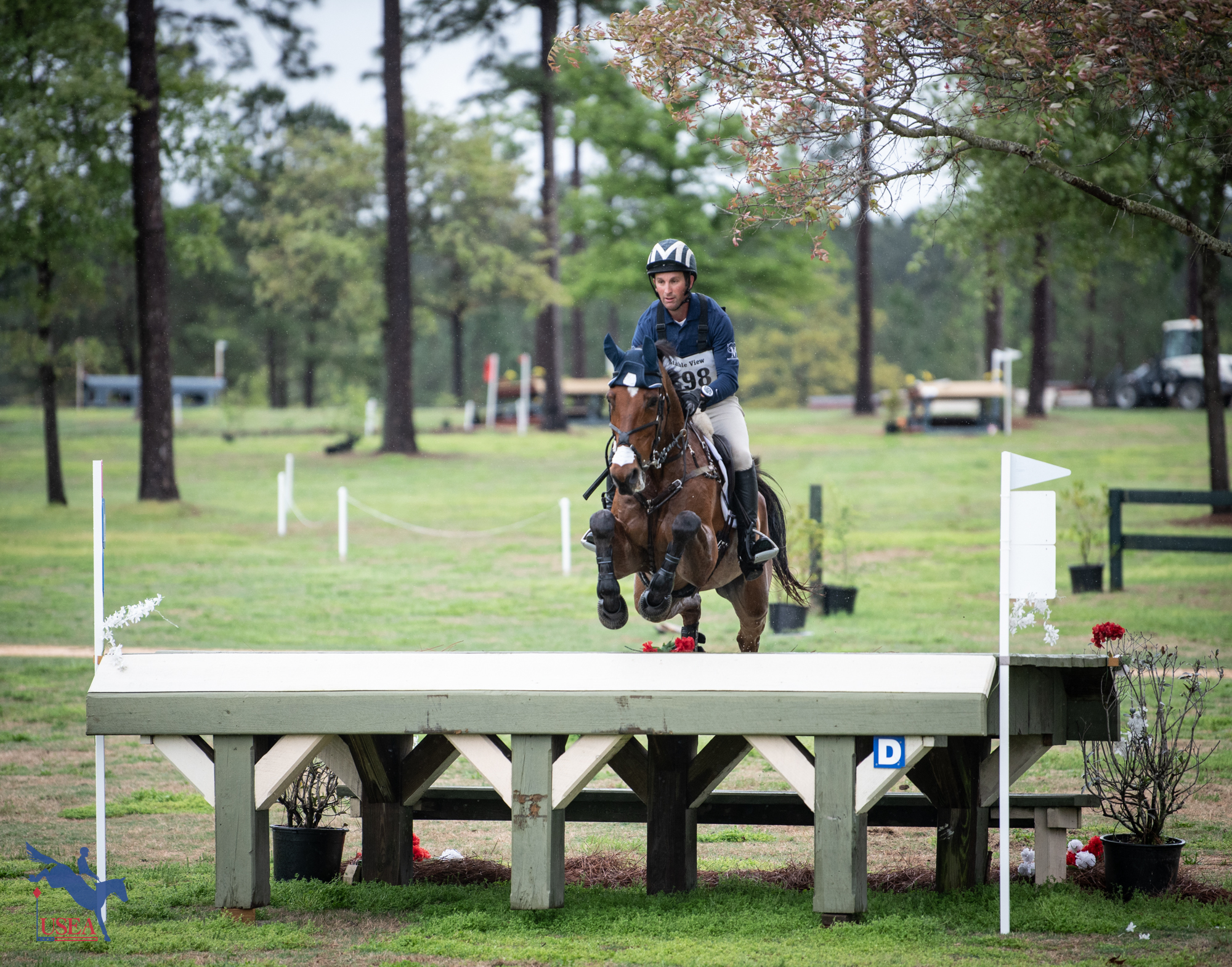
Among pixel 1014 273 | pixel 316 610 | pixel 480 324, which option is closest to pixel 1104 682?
pixel 316 610

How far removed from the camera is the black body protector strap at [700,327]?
6.70 meters

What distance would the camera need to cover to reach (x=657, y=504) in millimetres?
6363

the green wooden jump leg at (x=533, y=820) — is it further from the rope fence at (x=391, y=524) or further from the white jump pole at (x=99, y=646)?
the rope fence at (x=391, y=524)

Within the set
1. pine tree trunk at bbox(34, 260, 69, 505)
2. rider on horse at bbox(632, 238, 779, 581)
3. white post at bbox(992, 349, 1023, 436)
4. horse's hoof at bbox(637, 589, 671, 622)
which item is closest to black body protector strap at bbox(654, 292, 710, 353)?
rider on horse at bbox(632, 238, 779, 581)

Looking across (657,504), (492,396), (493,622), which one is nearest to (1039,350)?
(492,396)

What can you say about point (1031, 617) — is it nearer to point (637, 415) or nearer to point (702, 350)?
point (637, 415)

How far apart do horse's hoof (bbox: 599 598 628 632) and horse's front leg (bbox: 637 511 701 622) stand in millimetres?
83

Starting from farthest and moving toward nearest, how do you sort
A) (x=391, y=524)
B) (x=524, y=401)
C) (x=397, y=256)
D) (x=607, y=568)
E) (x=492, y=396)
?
(x=492, y=396), (x=524, y=401), (x=397, y=256), (x=391, y=524), (x=607, y=568)

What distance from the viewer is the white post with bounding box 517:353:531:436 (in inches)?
1347

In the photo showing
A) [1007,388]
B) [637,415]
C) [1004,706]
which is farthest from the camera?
[1007,388]

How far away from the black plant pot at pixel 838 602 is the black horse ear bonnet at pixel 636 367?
320 inches

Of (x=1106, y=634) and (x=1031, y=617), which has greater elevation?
(x=1031, y=617)

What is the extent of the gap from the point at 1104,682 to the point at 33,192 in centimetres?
1989

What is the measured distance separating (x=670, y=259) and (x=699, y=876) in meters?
3.07
